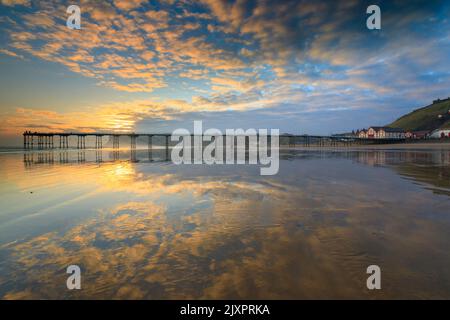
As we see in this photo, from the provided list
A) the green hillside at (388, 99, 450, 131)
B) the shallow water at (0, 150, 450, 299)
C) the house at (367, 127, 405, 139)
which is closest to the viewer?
the shallow water at (0, 150, 450, 299)

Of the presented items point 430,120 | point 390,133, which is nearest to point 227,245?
point 390,133

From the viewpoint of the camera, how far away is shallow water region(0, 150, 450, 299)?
11.5ft

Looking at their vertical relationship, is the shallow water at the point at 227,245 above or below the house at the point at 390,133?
below

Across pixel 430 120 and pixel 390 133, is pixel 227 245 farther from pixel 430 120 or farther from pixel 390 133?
pixel 430 120

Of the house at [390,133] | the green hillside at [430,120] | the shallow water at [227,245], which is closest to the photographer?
the shallow water at [227,245]

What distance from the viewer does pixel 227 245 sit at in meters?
5.05

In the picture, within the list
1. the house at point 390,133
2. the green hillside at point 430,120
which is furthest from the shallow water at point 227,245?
the green hillside at point 430,120

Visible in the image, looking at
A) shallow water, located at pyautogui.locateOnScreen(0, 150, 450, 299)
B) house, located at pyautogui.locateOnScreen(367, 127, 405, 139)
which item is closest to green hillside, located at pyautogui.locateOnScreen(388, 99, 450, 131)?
house, located at pyautogui.locateOnScreen(367, 127, 405, 139)

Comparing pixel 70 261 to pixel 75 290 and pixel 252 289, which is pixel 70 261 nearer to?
pixel 75 290

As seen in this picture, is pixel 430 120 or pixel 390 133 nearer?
pixel 390 133

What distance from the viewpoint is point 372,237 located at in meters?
5.37

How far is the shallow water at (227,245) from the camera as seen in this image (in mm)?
3494

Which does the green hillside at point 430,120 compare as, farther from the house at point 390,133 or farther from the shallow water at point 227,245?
the shallow water at point 227,245

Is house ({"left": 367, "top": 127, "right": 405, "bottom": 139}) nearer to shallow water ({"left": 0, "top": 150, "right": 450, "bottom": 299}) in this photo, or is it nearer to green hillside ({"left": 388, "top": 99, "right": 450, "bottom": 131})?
green hillside ({"left": 388, "top": 99, "right": 450, "bottom": 131})
